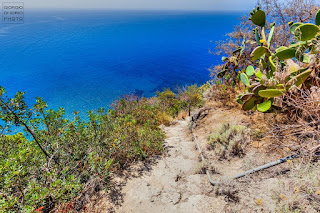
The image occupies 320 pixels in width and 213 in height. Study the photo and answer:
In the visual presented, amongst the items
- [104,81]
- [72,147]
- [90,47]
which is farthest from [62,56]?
[72,147]

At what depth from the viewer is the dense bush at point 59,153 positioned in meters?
2.42

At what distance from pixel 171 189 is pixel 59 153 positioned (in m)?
2.47

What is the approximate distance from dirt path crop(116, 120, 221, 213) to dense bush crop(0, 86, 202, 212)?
61 centimetres

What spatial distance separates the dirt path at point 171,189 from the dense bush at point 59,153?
606mm

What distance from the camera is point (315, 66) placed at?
114 inches

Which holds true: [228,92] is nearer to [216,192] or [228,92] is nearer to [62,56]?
[216,192]

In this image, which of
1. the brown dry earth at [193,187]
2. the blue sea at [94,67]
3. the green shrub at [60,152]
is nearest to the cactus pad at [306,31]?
the brown dry earth at [193,187]

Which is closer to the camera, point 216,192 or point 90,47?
point 216,192

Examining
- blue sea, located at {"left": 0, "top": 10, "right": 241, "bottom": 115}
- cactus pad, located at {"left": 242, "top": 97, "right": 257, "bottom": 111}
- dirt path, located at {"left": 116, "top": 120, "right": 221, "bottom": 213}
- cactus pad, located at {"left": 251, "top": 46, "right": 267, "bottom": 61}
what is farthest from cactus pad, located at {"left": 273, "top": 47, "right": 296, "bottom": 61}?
blue sea, located at {"left": 0, "top": 10, "right": 241, "bottom": 115}

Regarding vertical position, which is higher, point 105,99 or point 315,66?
point 315,66

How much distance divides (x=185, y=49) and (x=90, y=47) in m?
27.3

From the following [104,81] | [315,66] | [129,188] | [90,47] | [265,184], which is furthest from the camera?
[90,47]

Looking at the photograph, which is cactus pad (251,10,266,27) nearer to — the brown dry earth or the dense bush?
the brown dry earth

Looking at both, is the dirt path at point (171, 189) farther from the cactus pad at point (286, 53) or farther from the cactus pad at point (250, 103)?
the cactus pad at point (286, 53)
